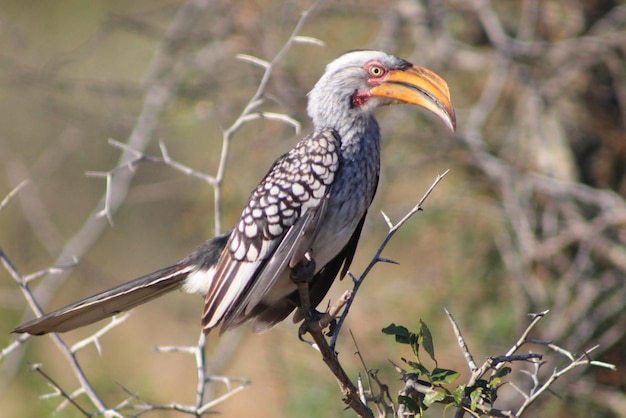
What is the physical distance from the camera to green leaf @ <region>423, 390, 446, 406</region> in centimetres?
203

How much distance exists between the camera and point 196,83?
16.9 feet

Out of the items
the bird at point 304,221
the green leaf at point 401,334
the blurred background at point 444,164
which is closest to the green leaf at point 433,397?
the green leaf at point 401,334

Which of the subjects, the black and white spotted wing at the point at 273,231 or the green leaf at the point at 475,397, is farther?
the black and white spotted wing at the point at 273,231

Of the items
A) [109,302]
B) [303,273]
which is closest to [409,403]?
[303,273]

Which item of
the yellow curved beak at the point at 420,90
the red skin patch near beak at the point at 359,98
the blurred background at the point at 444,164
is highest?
the yellow curved beak at the point at 420,90

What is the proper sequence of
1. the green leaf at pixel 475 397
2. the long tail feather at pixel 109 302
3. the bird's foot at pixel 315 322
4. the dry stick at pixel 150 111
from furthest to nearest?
the dry stick at pixel 150 111, the long tail feather at pixel 109 302, the bird's foot at pixel 315 322, the green leaf at pixel 475 397

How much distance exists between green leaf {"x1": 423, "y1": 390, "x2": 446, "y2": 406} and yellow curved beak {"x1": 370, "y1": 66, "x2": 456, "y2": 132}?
107cm

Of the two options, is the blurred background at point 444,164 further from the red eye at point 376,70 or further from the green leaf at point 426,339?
the green leaf at point 426,339

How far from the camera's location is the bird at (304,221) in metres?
2.91

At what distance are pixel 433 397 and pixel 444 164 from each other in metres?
3.18

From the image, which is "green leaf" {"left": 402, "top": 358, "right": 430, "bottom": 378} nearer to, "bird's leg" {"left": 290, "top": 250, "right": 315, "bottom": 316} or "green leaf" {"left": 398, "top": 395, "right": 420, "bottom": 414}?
"green leaf" {"left": 398, "top": 395, "right": 420, "bottom": 414}

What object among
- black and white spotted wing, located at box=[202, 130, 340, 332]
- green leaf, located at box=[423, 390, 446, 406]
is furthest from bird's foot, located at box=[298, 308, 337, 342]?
green leaf, located at box=[423, 390, 446, 406]

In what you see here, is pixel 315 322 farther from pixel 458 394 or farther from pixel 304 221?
pixel 458 394

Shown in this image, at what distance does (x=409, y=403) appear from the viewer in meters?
2.13
